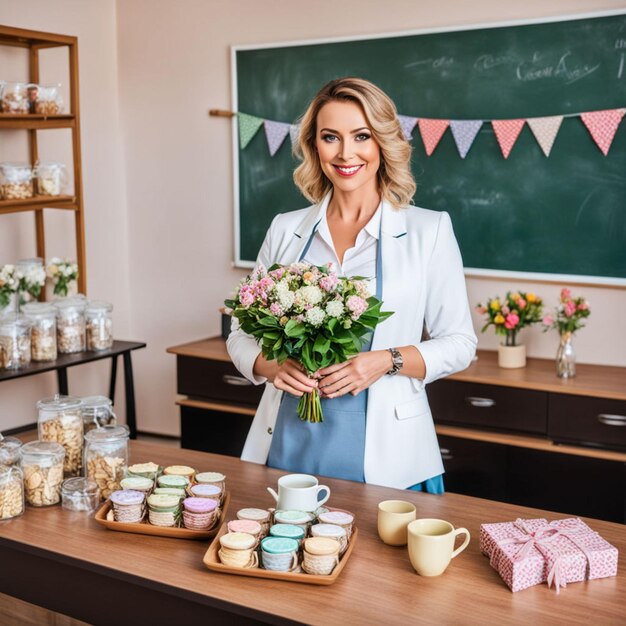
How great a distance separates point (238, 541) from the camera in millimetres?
1604

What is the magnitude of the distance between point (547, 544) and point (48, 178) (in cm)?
292

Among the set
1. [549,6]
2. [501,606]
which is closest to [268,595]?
[501,606]

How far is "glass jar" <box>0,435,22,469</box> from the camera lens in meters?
1.94

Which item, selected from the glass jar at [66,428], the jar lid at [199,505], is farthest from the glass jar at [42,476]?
the jar lid at [199,505]

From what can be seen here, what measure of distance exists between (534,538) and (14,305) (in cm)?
301

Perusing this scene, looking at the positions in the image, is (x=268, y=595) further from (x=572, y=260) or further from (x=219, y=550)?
(x=572, y=260)

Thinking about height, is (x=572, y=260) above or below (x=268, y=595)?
above

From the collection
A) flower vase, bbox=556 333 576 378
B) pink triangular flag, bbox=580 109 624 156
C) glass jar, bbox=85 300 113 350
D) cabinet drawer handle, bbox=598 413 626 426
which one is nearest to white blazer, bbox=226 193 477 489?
cabinet drawer handle, bbox=598 413 626 426

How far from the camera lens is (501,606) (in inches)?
58.2

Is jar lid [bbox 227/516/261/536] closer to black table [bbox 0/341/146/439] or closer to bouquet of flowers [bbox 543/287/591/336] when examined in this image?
black table [bbox 0/341/146/439]

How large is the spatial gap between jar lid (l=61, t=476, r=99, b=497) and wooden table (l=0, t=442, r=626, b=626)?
0.04 metres

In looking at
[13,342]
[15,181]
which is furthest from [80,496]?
[15,181]

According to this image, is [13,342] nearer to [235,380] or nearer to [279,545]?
[235,380]

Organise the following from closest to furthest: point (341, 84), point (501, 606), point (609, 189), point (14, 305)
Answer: point (501, 606) → point (341, 84) → point (609, 189) → point (14, 305)
